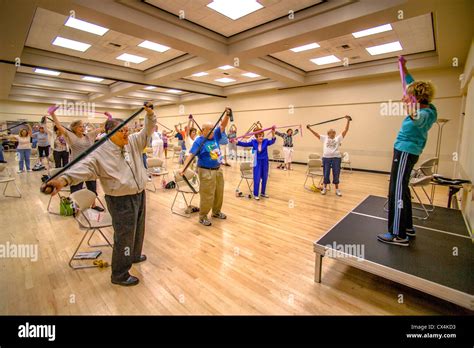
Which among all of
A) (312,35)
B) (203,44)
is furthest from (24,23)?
(312,35)

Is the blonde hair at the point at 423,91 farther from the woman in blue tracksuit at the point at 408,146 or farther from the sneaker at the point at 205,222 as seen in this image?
the sneaker at the point at 205,222

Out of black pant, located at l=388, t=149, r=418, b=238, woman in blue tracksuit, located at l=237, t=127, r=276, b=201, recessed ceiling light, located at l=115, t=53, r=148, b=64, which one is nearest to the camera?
black pant, located at l=388, t=149, r=418, b=238

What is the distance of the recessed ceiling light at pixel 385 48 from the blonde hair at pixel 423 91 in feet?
19.8

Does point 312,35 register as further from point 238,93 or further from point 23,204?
point 238,93

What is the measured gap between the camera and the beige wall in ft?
26.5

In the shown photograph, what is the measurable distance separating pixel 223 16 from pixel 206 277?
5735 millimetres

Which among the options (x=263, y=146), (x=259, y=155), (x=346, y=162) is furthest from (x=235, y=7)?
(x=346, y=162)

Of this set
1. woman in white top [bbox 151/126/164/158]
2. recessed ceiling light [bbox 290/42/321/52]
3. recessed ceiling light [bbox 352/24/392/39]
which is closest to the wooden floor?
woman in white top [bbox 151/126/164/158]

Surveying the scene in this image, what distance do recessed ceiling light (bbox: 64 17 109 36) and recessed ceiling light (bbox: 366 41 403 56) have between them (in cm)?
789

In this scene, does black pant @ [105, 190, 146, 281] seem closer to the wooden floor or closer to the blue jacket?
the wooden floor

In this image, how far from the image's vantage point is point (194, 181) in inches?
198

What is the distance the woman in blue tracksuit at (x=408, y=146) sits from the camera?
2.29m
